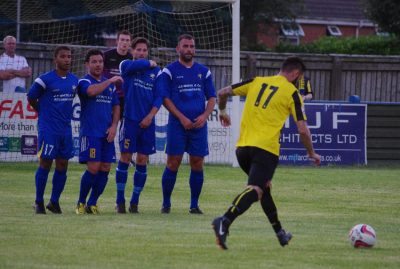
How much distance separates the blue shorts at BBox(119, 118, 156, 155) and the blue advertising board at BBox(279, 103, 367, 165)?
33.1ft

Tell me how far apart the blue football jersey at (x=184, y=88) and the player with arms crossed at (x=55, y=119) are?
3.73ft

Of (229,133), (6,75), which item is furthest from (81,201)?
(229,133)

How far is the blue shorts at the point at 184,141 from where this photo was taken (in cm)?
1309

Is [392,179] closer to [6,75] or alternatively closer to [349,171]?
[349,171]

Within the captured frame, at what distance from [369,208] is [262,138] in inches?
181

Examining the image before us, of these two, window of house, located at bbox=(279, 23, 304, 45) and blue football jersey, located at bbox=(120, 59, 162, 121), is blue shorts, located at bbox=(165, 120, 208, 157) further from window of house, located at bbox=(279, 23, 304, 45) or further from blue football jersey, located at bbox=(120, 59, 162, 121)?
window of house, located at bbox=(279, 23, 304, 45)

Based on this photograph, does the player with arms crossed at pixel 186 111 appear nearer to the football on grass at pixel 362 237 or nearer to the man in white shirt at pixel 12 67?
the football on grass at pixel 362 237

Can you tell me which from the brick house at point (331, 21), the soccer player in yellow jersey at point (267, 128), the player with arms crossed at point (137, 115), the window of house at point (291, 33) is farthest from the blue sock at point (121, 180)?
the brick house at point (331, 21)

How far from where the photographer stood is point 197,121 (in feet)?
42.8

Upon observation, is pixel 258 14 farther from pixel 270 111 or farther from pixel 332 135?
pixel 270 111

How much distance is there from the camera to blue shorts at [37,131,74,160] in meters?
12.8

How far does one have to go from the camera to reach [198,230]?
11273mm

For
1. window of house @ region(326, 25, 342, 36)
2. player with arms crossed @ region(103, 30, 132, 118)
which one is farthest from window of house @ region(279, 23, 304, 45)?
player with arms crossed @ region(103, 30, 132, 118)

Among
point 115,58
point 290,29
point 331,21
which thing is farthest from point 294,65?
point 331,21
